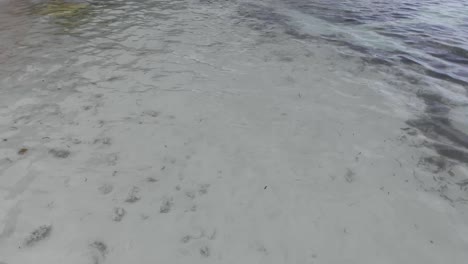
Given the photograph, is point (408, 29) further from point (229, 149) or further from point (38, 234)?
point (38, 234)

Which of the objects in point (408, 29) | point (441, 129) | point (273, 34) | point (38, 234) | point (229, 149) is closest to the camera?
point (38, 234)

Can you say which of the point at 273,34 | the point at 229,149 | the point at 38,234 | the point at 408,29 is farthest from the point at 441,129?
the point at 408,29

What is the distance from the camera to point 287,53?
8164 mm

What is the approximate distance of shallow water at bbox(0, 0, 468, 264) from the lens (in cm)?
337

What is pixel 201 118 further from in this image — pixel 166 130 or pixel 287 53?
pixel 287 53

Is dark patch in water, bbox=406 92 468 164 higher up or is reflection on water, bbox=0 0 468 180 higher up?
reflection on water, bbox=0 0 468 180

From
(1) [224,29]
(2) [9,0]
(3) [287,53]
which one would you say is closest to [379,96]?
(3) [287,53]

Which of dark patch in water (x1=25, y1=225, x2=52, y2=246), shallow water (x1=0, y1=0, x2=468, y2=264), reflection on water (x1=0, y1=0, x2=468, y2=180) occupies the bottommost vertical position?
dark patch in water (x1=25, y1=225, x2=52, y2=246)

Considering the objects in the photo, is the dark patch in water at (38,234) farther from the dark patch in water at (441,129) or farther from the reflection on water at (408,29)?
the reflection on water at (408,29)

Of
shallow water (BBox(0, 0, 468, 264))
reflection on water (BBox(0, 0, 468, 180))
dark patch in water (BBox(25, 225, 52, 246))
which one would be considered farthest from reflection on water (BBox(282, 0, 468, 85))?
dark patch in water (BBox(25, 225, 52, 246))

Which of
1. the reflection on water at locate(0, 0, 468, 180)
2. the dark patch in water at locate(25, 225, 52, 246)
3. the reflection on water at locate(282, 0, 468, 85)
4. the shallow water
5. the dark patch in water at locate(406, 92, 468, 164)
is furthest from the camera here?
the reflection on water at locate(282, 0, 468, 85)

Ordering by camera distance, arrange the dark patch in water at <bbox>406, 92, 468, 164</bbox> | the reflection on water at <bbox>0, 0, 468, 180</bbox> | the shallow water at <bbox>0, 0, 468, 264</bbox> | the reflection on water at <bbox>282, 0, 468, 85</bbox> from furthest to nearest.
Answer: the reflection on water at <bbox>282, 0, 468, 85</bbox> → the reflection on water at <bbox>0, 0, 468, 180</bbox> → the dark patch in water at <bbox>406, 92, 468, 164</bbox> → the shallow water at <bbox>0, 0, 468, 264</bbox>

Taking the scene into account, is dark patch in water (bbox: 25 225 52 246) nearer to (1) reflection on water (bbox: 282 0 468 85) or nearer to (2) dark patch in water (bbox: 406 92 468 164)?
(2) dark patch in water (bbox: 406 92 468 164)

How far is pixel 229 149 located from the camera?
184 inches
